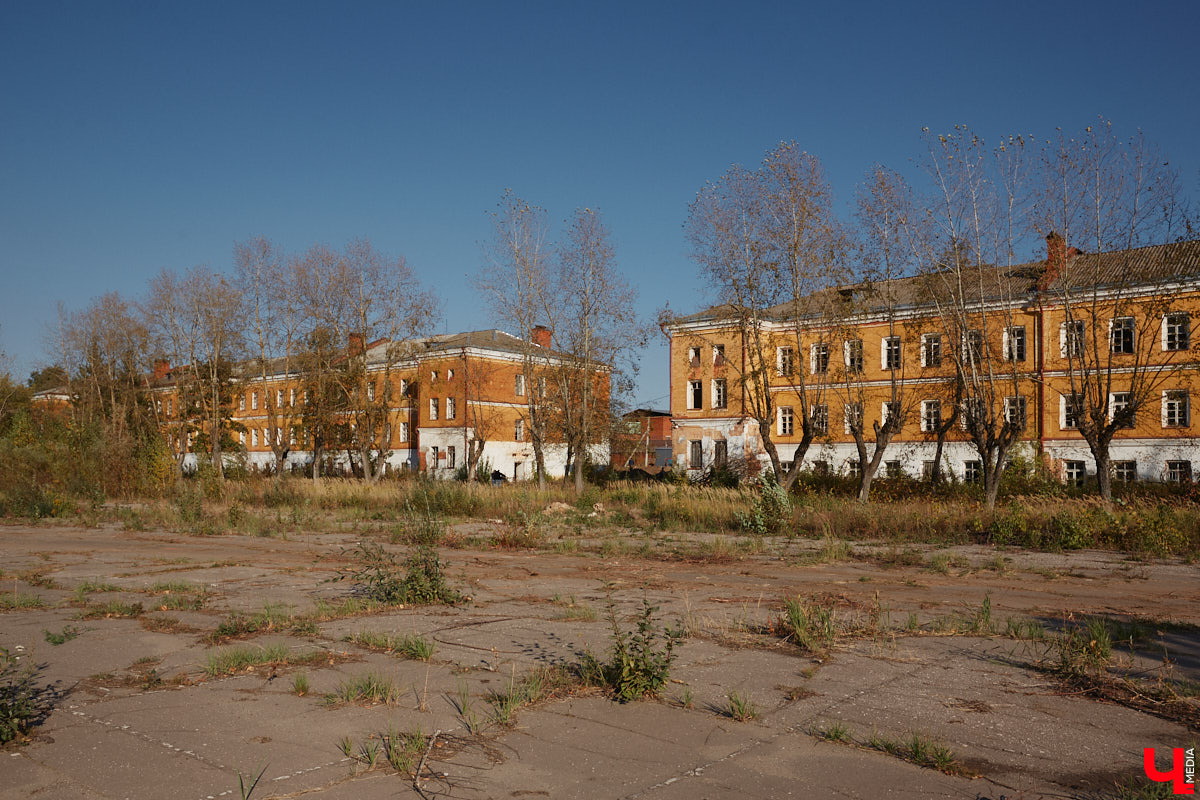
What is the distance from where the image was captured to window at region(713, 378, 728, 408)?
1950 inches

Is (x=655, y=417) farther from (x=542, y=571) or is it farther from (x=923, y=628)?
(x=923, y=628)

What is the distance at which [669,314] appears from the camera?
1374 inches

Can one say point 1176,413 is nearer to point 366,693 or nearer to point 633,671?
point 633,671

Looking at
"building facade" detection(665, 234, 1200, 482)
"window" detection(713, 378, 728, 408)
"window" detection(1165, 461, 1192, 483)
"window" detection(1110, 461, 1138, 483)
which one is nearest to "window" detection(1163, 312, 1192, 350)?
"building facade" detection(665, 234, 1200, 482)

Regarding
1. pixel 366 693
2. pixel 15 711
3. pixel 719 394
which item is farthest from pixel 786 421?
pixel 15 711

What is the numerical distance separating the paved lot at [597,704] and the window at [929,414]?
32.8 m

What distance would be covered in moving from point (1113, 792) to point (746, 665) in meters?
3.02

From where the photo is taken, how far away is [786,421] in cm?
4894

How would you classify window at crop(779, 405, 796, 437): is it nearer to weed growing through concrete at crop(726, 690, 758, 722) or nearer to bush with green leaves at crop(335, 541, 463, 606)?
bush with green leaves at crop(335, 541, 463, 606)

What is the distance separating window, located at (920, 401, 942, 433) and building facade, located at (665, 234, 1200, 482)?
0.35 ft

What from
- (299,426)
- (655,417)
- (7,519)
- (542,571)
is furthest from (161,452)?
(655,417)

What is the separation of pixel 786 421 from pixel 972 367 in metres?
24.1

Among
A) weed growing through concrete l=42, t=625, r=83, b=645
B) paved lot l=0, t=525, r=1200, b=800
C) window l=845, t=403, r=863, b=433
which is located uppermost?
window l=845, t=403, r=863, b=433

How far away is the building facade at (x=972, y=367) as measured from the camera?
1015 inches
